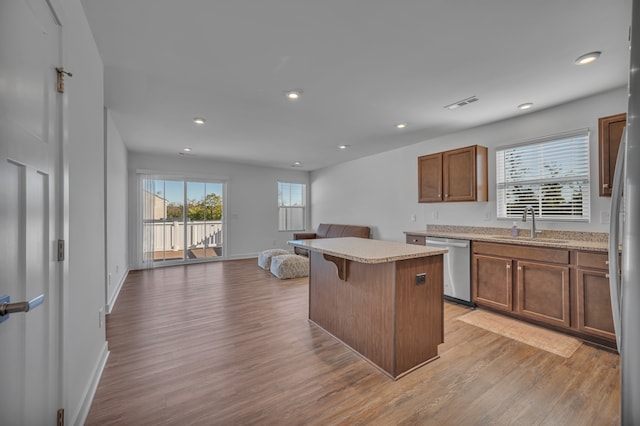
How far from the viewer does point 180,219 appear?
6242 millimetres

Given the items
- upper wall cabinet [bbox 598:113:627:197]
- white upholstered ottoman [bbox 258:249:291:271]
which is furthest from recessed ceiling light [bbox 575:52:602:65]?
white upholstered ottoman [bbox 258:249:291:271]

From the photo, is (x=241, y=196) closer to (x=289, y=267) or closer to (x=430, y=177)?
(x=289, y=267)

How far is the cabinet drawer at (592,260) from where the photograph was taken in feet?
7.98

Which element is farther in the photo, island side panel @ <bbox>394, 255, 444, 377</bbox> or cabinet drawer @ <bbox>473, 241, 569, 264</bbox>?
cabinet drawer @ <bbox>473, 241, 569, 264</bbox>

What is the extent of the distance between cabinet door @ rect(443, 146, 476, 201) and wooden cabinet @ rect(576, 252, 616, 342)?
137 cm

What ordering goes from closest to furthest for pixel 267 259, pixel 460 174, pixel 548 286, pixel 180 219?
1. pixel 548 286
2. pixel 460 174
3. pixel 267 259
4. pixel 180 219

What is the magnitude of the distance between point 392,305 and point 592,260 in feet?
6.58

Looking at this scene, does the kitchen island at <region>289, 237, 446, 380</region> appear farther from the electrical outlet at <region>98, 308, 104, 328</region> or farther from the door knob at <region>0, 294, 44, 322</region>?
the electrical outlet at <region>98, 308, 104, 328</region>

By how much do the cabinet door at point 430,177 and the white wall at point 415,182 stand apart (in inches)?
15.6

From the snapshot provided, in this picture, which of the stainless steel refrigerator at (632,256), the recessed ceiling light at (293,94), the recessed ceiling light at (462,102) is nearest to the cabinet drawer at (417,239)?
the recessed ceiling light at (462,102)

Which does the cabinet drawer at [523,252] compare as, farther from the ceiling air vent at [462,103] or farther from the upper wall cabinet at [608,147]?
the ceiling air vent at [462,103]

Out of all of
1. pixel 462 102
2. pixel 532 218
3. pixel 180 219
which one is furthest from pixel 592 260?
pixel 180 219

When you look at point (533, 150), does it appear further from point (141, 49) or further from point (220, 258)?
point (220, 258)

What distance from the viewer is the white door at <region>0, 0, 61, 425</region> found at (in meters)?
0.87
